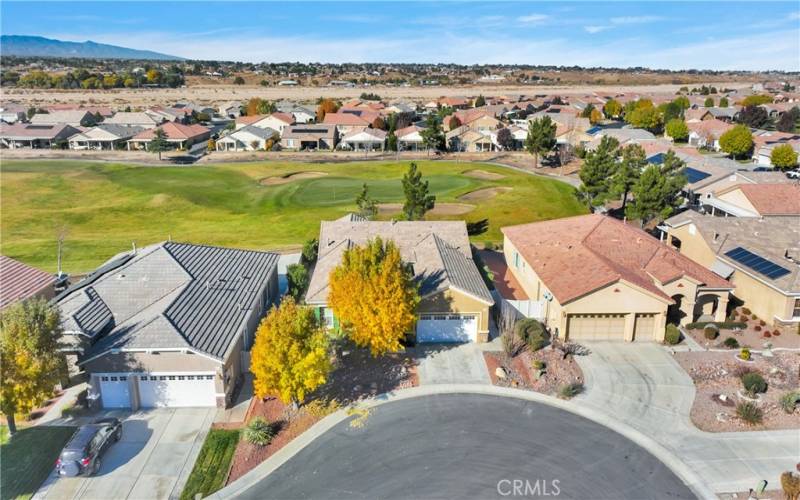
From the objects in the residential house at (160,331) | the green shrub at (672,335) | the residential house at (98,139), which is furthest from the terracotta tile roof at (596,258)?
the residential house at (98,139)

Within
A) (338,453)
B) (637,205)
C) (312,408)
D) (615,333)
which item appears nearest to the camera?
(338,453)

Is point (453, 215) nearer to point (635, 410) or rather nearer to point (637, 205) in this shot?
point (637, 205)

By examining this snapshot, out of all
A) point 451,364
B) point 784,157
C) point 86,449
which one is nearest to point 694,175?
point 784,157

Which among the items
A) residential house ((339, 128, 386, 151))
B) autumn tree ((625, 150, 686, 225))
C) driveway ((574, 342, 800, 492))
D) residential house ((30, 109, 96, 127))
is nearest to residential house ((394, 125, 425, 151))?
residential house ((339, 128, 386, 151))

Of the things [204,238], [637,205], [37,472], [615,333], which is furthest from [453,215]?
[37,472]

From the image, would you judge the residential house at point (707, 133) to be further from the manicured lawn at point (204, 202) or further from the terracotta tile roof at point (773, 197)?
the terracotta tile roof at point (773, 197)

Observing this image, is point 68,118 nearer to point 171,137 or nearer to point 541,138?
point 171,137
